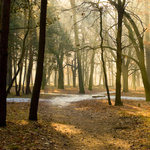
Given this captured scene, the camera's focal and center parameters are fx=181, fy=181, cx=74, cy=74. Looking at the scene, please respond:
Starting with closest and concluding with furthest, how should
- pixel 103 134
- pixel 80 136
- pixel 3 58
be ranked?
1. pixel 3 58
2. pixel 80 136
3. pixel 103 134

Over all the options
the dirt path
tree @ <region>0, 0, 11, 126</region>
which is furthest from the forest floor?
tree @ <region>0, 0, 11, 126</region>

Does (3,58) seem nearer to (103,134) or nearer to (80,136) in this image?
(80,136)

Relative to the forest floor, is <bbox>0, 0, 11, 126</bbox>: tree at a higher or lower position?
higher

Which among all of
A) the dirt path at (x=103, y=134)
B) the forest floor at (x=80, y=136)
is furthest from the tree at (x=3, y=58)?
the dirt path at (x=103, y=134)

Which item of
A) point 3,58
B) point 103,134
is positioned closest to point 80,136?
point 103,134

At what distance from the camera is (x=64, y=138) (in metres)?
6.66

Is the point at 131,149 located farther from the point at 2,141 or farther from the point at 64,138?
the point at 2,141

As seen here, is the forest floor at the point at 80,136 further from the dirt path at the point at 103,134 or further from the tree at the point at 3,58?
the tree at the point at 3,58

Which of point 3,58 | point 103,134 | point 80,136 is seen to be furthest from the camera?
point 103,134

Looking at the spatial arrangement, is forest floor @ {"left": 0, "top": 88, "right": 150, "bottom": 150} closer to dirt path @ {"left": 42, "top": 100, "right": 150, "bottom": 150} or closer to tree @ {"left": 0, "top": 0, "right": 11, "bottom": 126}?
dirt path @ {"left": 42, "top": 100, "right": 150, "bottom": 150}

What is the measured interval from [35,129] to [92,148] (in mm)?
2414

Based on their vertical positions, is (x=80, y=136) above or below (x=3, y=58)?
below

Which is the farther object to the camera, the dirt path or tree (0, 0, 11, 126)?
tree (0, 0, 11, 126)

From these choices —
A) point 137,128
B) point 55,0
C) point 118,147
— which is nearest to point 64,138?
point 118,147
